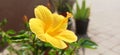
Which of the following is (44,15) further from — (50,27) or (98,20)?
(98,20)

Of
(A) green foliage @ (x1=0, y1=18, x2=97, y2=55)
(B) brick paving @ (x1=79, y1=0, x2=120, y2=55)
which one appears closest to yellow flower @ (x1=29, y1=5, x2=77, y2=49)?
(A) green foliage @ (x1=0, y1=18, x2=97, y2=55)

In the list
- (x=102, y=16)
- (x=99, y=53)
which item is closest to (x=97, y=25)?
(x=102, y=16)

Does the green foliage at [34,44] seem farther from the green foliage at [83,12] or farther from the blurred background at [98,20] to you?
the green foliage at [83,12]

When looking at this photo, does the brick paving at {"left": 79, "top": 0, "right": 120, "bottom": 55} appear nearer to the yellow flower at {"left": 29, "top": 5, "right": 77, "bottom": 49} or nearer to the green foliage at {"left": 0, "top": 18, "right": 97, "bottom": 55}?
the green foliage at {"left": 0, "top": 18, "right": 97, "bottom": 55}

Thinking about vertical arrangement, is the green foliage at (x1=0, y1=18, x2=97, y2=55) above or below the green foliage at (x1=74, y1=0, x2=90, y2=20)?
above

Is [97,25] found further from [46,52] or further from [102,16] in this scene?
[46,52]

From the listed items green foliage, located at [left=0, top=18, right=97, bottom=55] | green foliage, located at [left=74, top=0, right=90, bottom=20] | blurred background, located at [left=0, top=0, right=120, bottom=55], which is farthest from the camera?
green foliage, located at [left=74, top=0, right=90, bottom=20]
